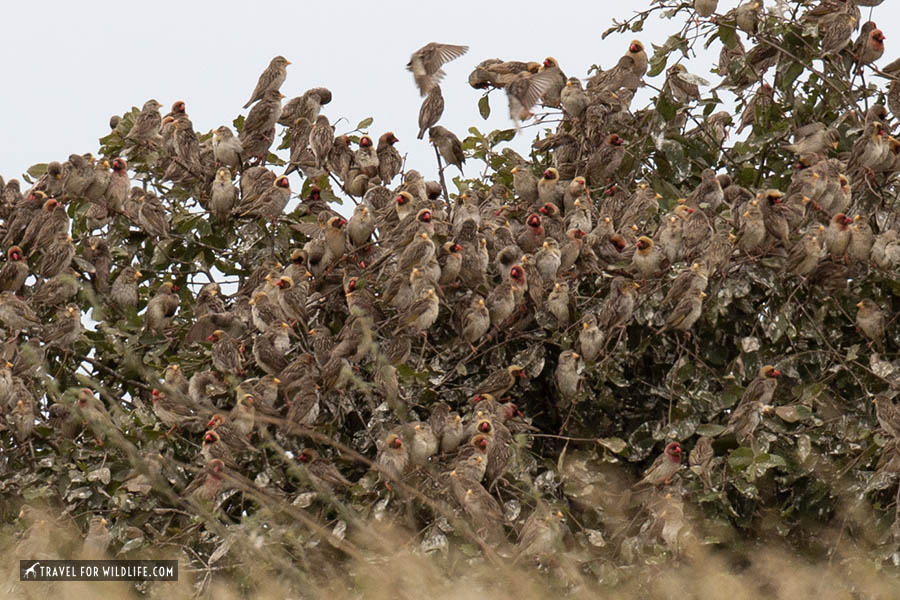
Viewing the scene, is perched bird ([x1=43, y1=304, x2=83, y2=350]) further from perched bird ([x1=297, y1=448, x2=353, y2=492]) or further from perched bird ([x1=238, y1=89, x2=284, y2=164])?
perched bird ([x1=297, y1=448, x2=353, y2=492])

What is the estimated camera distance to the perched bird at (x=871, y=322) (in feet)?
23.9

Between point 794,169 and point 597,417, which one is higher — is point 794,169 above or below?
above

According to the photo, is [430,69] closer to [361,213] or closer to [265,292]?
Answer: [361,213]

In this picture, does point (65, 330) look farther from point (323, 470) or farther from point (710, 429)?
point (710, 429)

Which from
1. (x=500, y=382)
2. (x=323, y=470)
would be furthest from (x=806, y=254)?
(x=323, y=470)

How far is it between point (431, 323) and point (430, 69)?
278 cm

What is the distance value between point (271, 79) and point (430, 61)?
115cm

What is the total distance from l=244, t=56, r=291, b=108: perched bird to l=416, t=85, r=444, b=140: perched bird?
3.39 ft

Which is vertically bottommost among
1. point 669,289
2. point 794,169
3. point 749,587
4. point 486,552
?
point 749,587

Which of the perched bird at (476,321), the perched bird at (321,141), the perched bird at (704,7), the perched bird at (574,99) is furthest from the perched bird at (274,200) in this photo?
the perched bird at (704,7)

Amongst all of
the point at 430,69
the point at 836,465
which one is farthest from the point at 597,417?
the point at 430,69

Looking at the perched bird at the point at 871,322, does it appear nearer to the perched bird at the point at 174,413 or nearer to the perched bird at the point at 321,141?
the perched bird at the point at 321,141

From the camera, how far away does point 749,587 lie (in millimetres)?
5984

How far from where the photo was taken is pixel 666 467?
22.6ft
